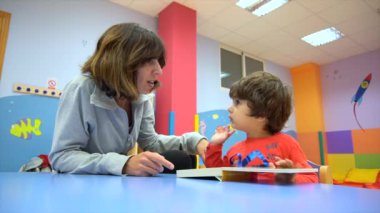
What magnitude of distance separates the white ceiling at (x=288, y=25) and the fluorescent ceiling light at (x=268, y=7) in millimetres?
60

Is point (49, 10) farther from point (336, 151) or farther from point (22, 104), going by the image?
point (336, 151)

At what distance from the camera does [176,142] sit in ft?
3.51

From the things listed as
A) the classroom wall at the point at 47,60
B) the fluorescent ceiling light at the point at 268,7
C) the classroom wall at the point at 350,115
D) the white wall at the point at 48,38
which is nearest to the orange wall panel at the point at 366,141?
the classroom wall at the point at 350,115

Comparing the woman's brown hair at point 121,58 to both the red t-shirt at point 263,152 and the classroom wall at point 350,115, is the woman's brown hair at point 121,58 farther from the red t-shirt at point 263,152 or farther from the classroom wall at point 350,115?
the classroom wall at point 350,115

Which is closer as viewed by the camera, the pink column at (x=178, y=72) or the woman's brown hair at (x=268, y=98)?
the woman's brown hair at (x=268, y=98)

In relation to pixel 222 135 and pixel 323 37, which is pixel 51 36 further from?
pixel 323 37

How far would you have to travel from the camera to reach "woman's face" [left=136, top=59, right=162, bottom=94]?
89 cm

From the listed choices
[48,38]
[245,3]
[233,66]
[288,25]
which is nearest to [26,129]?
[48,38]

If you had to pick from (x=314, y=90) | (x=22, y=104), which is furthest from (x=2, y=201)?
(x=314, y=90)

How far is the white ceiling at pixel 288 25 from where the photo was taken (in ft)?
9.34

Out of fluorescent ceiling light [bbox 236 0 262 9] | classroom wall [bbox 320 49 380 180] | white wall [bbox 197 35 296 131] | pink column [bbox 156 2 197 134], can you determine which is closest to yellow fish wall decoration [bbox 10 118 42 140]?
pink column [bbox 156 2 197 134]

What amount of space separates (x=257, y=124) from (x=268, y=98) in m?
0.10

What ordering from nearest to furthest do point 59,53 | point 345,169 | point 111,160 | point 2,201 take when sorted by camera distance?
1. point 2,201
2. point 111,160
3. point 59,53
4. point 345,169

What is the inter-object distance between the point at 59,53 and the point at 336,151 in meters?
4.12
